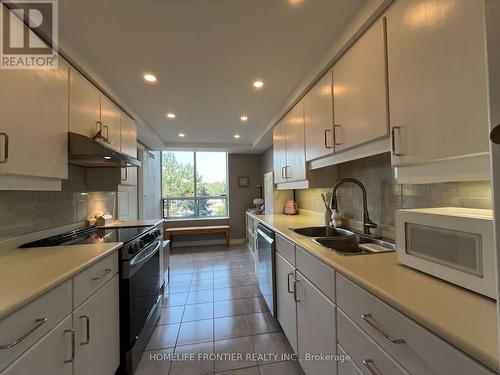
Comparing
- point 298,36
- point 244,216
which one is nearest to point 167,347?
point 298,36

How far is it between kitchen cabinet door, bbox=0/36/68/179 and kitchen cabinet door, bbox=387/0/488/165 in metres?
1.93

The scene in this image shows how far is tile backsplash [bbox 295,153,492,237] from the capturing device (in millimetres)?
1087

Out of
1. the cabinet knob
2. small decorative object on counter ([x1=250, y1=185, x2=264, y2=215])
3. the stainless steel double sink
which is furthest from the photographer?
small decorative object on counter ([x1=250, y1=185, x2=264, y2=215])

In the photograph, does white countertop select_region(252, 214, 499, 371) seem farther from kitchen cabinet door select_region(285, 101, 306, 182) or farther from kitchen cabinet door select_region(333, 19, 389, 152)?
kitchen cabinet door select_region(285, 101, 306, 182)

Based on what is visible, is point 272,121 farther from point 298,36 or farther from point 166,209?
point 166,209

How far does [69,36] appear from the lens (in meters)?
1.53

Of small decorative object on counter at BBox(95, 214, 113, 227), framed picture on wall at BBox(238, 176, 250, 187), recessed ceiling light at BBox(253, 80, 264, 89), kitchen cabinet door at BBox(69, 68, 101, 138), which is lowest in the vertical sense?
small decorative object on counter at BBox(95, 214, 113, 227)

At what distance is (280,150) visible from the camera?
3105 mm

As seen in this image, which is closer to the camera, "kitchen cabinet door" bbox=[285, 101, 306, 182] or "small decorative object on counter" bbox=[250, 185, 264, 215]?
"kitchen cabinet door" bbox=[285, 101, 306, 182]

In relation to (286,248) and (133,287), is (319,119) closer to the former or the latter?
(286,248)

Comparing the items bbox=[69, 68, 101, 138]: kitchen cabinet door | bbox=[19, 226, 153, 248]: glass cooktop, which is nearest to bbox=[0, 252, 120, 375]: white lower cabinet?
bbox=[19, 226, 153, 248]: glass cooktop

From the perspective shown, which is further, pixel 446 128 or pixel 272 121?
pixel 272 121

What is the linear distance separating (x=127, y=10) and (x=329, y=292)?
1951 millimetres

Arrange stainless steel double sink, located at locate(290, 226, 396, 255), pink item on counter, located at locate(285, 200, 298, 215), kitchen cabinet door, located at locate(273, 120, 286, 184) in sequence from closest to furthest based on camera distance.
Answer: stainless steel double sink, located at locate(290, 226, 396, 255), kitchen cabinet door, located at locate(273, 120, 286, 184), pink item on counter, located at locate(285, 200, 298, 215)
